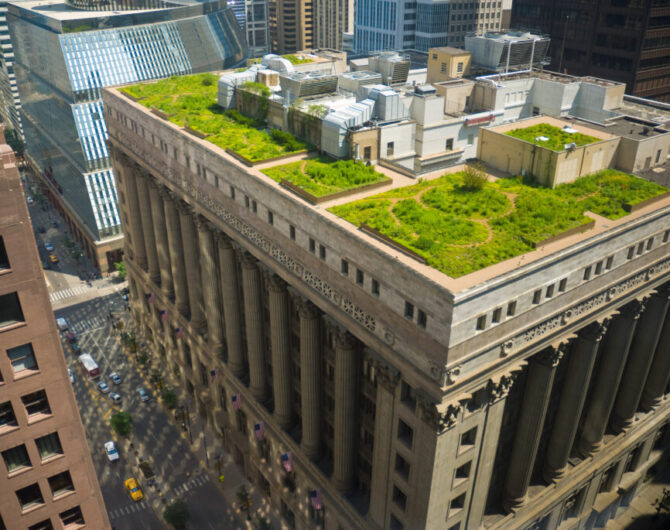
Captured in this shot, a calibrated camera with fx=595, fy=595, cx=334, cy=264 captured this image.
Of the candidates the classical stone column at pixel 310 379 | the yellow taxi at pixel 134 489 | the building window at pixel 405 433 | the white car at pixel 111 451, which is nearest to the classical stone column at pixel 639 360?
the building window at pixel 405 433

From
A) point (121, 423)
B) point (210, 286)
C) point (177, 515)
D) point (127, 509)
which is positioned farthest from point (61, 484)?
point (121, 423)

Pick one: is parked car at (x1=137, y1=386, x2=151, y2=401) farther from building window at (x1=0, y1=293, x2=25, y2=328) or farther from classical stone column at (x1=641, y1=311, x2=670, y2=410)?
classical stone column at (x1=641, y1=311, x2=670, y2=410)

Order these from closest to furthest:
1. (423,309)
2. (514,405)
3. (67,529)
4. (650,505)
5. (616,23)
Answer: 1. (67,529)
2. (423,309)
3. (514,405)
4. (650,505)
5. (616,23)

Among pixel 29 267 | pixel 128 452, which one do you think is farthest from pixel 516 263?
pixel 128 452

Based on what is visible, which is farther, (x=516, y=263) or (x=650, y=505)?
(x=650, y=505)

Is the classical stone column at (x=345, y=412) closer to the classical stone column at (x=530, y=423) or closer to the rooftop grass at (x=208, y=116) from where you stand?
the classical stone column at (x=530, y=423)

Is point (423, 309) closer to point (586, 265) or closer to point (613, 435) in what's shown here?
point (586, 265)

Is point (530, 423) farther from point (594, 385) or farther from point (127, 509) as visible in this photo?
point (127, 509)
